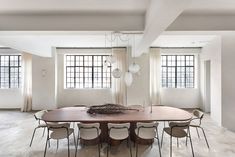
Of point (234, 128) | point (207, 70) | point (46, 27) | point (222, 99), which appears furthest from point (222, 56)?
point (46, 27)

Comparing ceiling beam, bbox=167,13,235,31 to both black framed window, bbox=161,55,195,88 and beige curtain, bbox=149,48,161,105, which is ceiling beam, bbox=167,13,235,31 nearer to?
beige curtain, bbox=149,48,161,105

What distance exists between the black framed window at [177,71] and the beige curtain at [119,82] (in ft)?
6.57

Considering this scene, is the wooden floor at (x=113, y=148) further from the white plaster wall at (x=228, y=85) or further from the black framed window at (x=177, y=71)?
the black framed window at (x=177, y=71)

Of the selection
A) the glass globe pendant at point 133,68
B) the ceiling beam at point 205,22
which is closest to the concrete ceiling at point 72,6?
the ceiling beam at point 205,22

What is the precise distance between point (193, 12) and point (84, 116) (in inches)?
112

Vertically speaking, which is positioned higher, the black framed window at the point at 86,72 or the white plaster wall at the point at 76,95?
the black framed window at the point at 86,72

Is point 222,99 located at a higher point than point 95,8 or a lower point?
lower

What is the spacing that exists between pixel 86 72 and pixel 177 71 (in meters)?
4.23

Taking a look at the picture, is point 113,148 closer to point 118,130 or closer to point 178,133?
point 118,130

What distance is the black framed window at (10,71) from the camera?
9.20m

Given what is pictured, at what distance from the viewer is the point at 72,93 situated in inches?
354

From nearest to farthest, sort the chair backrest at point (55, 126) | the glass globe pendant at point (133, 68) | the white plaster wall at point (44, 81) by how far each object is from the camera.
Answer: the chair backrest at point (55, 126) < the glass globe pendant at point (133, 68) < the white plaster wall at point (44, 81)

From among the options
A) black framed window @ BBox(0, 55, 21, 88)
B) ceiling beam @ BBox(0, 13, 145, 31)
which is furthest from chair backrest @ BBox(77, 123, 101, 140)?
black framed window @ BBox(0, 55, 21, 88)

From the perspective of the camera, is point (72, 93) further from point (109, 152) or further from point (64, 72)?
point (109, 152)
